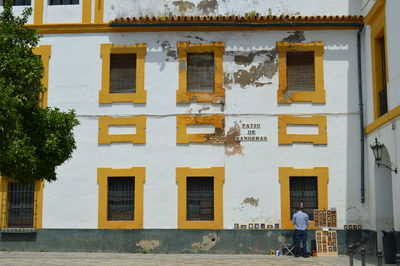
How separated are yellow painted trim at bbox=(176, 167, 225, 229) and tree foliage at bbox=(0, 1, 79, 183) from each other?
4998 mm

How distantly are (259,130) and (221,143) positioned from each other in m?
1.16

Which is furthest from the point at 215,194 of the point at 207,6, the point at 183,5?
the point at 183,5

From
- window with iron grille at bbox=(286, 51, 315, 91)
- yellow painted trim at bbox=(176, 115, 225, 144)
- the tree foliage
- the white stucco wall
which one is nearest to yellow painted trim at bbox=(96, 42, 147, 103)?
the white stucco wall

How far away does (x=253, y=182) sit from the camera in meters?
16.9

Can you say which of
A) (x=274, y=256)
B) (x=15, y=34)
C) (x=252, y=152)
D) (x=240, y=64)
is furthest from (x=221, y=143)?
(x=15, y=34)

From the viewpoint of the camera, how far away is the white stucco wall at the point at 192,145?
1684cm

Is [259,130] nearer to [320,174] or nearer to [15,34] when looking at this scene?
[320,174]

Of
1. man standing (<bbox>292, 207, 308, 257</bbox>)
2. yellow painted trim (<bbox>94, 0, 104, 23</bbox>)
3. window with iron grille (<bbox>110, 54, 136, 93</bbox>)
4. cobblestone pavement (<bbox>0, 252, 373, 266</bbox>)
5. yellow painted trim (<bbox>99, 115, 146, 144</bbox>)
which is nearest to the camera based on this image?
cobblestone pavement (<bbox>0, 252, 373, 266</bbox>)

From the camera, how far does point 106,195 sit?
56.0ft

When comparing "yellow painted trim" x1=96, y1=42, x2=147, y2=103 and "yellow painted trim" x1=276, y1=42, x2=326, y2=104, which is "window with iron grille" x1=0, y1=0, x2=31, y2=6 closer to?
"yellow painted trim" x1=96, y1=42, x2=147, y2=103

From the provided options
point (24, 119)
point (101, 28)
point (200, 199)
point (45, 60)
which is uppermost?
point (101, 28)

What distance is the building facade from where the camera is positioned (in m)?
16.8

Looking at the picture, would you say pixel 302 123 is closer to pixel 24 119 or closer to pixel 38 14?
pixel 24 119

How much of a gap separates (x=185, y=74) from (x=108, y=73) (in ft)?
7.48
